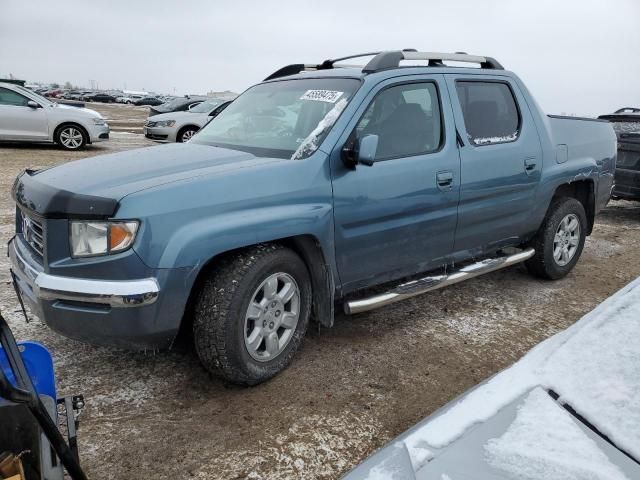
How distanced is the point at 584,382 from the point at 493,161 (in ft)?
8.84

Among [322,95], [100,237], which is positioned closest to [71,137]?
[322,95]

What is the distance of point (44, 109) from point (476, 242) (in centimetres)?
→ 1169

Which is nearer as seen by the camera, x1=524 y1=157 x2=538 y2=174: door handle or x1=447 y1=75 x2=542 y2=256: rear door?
x1=447 y1=75 x2=542 y2=256: rear door

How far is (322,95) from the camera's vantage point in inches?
138

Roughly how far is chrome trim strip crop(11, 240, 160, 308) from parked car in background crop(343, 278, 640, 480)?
143cm

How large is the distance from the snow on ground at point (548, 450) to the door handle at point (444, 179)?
226cm

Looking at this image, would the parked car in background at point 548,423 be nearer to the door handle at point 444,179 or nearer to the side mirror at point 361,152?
the side mirror at point 361,152

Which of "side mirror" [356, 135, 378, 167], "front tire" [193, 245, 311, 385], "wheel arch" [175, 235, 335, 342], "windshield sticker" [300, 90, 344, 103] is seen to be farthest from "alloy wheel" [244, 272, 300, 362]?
"windshield sticker" [300, 90, 344, 103]

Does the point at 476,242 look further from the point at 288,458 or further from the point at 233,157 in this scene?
the point at 288,458

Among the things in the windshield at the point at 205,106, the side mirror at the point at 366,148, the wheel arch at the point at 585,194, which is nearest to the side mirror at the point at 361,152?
the side mirror at the point at 366,148

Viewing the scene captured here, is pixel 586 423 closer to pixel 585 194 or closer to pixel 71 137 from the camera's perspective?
pixel 585 194

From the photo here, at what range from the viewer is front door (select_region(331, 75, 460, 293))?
3.20 m

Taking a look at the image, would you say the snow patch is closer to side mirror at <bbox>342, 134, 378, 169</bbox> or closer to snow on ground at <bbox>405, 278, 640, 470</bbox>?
side mirror at <bbox>342, 134, 378, 169</bbox>

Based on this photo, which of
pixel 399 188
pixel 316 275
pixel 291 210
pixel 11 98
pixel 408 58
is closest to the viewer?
pixel 291 210
